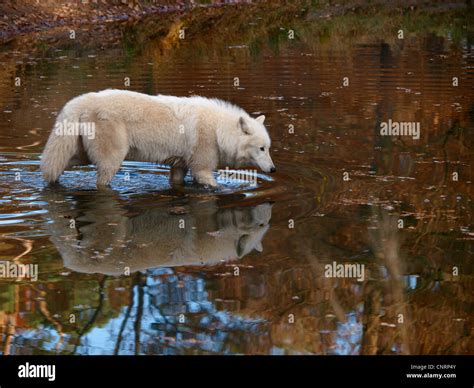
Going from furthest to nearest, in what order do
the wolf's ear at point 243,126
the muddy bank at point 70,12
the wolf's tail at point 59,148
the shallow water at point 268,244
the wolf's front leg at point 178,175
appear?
the muddy bank at point 70,12, the wolf's front leg at point 178,175, the wolf's ear at point 243,126, the wolf's tail at point 59,148, the shallow water at point 268,244

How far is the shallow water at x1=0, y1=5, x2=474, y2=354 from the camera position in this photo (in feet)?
21.6

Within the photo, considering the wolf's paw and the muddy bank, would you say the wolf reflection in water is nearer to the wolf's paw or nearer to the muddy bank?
the wolf's paw

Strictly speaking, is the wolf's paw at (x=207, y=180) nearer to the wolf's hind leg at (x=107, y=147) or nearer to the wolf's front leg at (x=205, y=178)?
the wolf's front leg at (x=205, y=178)

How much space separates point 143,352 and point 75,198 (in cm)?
436

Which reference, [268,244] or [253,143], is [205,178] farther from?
[268,244]

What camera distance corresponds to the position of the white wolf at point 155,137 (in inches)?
404

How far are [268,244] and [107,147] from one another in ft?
8.63

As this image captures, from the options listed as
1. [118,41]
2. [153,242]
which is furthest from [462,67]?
[153,242]

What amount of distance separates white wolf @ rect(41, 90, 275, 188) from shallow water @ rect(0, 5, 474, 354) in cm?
35

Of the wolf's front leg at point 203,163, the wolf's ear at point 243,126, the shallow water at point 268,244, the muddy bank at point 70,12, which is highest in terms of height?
the muddy bank at point 70,12

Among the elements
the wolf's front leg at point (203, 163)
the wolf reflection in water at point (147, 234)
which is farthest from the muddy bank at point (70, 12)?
the wolf reflection in water at point (147, 234)

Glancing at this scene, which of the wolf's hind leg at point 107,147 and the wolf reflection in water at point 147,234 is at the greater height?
the wolf's hind leg at point 107,147

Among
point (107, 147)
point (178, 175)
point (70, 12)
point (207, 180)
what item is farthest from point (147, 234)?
point (70, 12)

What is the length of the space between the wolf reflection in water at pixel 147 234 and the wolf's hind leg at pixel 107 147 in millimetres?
316
